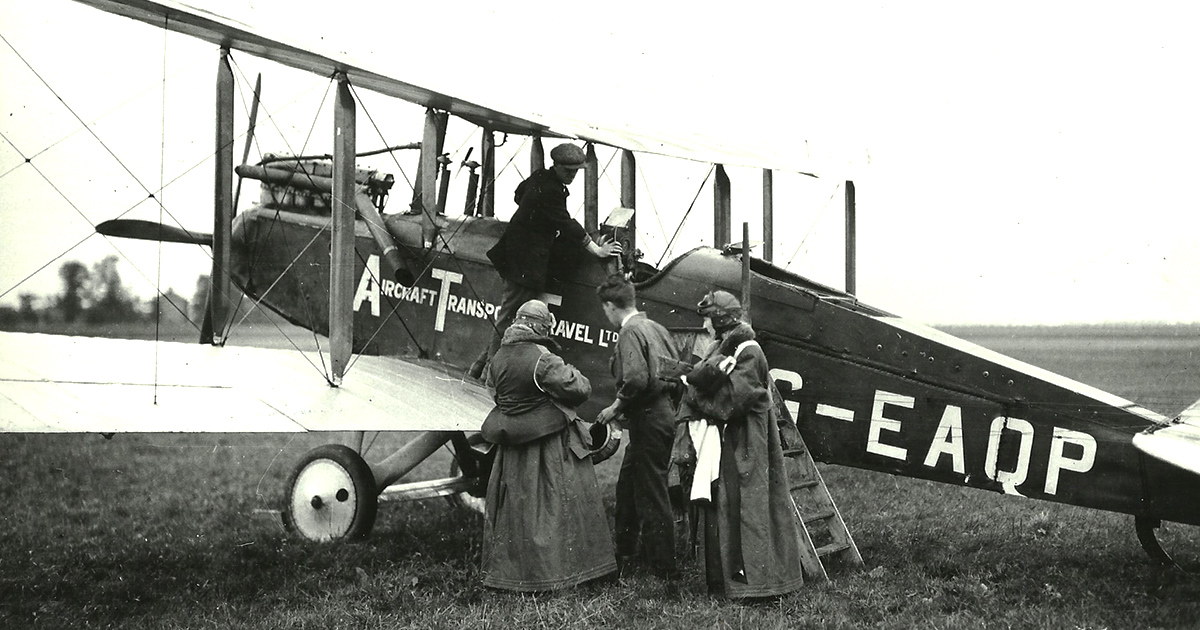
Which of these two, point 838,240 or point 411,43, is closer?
point 838,240

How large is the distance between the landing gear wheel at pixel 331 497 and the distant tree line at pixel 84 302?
1361mm

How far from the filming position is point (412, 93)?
20.9ft

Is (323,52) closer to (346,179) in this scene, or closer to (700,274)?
Result: (346,179)

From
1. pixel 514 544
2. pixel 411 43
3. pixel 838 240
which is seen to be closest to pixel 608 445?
pixel 514 544

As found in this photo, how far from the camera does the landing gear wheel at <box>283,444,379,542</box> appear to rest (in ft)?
19.6

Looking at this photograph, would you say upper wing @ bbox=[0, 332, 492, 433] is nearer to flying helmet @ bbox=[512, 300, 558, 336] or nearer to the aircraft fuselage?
the aircraft fuselage

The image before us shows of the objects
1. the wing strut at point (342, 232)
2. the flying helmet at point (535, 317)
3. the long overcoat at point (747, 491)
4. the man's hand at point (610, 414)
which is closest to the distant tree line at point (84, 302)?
the wing strut at point (342, 232)

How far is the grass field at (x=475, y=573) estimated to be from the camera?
4387 mm

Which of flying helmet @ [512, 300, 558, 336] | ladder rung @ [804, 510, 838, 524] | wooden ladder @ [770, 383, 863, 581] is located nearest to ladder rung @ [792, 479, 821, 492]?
wooden ladder @ [770, 383, 863, 581]

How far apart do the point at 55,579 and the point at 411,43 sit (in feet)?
20.8

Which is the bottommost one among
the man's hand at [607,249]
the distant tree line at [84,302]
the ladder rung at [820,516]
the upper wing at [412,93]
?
the ladder rung at [820,516]

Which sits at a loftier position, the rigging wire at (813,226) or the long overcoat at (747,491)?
the rigging wire at (813,226)

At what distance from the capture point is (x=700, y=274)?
19.6 ft

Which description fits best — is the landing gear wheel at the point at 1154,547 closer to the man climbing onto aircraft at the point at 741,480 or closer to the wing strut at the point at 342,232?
the man climbing onto aircraft at the point at 741,480
